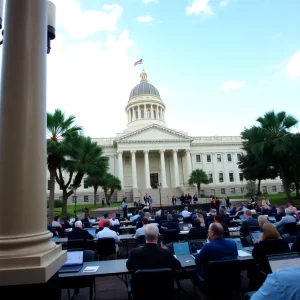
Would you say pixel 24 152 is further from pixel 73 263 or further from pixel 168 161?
pixel 168 161

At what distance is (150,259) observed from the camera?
399 centimetres

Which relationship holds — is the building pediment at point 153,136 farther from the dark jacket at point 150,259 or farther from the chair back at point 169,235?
the dark jacket at point 150,259

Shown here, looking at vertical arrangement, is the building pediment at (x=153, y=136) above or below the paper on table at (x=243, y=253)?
above

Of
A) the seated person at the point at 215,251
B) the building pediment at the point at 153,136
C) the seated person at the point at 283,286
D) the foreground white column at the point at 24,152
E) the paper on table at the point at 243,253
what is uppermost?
the building pediment at the point at 153,136

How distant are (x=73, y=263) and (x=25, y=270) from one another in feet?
7.38

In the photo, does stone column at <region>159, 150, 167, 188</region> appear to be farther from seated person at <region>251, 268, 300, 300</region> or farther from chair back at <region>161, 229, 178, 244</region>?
seated person at <region>251, 268, 300, 300</region>

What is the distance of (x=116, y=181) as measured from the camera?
1681 inches

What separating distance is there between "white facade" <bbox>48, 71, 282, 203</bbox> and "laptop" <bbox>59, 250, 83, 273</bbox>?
41.0m

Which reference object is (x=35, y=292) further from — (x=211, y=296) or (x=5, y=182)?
(x=211, y=296)

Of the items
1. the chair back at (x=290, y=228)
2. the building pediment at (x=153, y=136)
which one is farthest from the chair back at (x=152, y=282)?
the building pediment at (x=153, y=136)

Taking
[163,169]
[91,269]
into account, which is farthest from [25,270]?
[163,169]

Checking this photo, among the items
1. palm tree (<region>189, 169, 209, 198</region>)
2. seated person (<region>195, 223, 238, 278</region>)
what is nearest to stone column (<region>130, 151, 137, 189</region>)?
palm tree (<region>189, 169, 209, 198</region>)

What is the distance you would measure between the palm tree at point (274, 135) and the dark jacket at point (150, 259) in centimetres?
2134

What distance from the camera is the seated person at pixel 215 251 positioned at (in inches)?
170
